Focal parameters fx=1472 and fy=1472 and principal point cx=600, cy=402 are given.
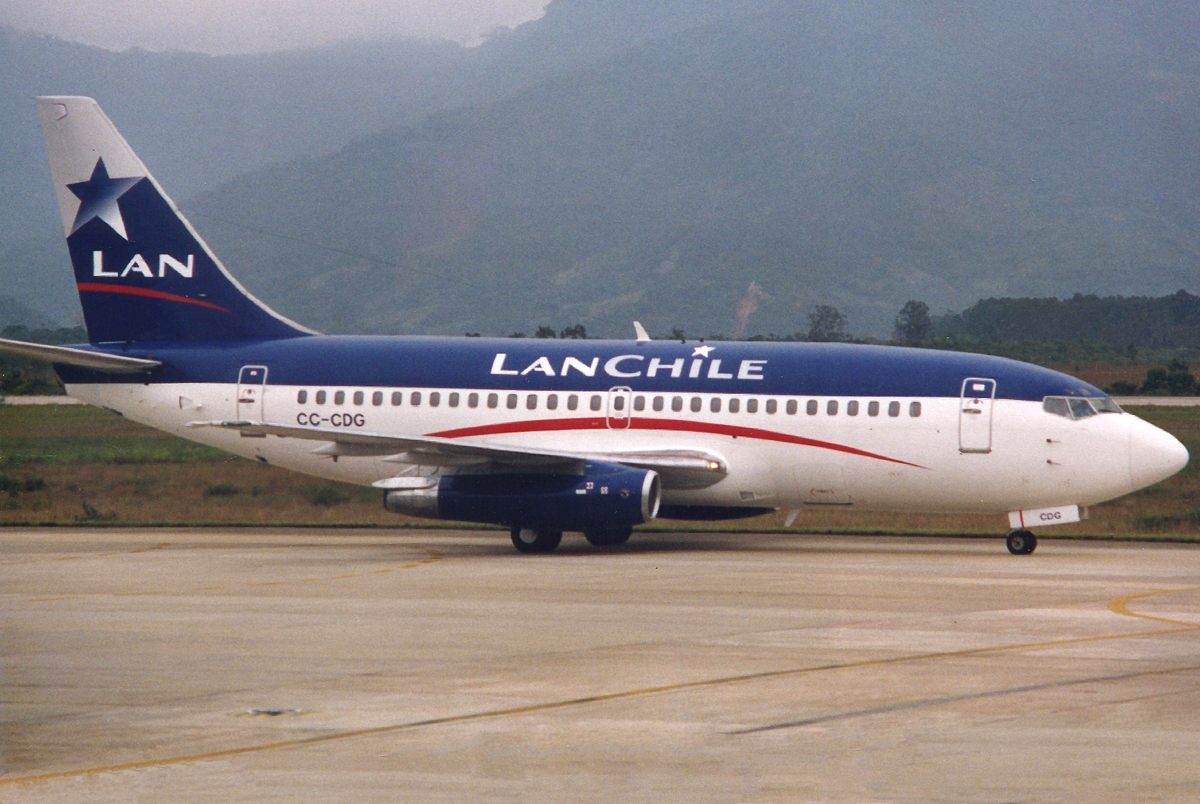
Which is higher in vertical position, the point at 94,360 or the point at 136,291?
the point at 136,291

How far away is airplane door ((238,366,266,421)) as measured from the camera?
1209 inches

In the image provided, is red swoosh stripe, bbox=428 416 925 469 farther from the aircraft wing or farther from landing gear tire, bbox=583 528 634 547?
landing gear tire, bbox=583 528 634 547

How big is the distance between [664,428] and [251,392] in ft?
29.1

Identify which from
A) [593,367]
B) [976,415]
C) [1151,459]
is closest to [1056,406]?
[976,415]

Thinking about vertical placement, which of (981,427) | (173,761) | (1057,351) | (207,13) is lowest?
(173,761)

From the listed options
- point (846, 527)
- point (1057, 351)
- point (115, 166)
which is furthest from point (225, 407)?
point (1057, 351)

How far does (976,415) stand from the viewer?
2686 cm

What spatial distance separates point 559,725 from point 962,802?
3.60 meters

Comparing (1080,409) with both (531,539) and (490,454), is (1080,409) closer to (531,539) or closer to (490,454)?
(531,539)

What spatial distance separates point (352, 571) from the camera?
949 inches

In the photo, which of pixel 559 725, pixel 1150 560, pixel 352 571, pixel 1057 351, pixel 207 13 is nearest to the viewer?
pixel 559 725

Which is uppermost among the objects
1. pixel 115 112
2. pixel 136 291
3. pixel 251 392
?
pixel 115 112

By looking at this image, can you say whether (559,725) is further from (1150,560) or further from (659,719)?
(1150,560)

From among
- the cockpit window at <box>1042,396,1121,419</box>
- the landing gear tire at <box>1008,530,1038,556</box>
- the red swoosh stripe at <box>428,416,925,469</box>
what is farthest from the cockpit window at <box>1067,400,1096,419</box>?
the red swoosh stripe at <box>428,416,925,469</box>
